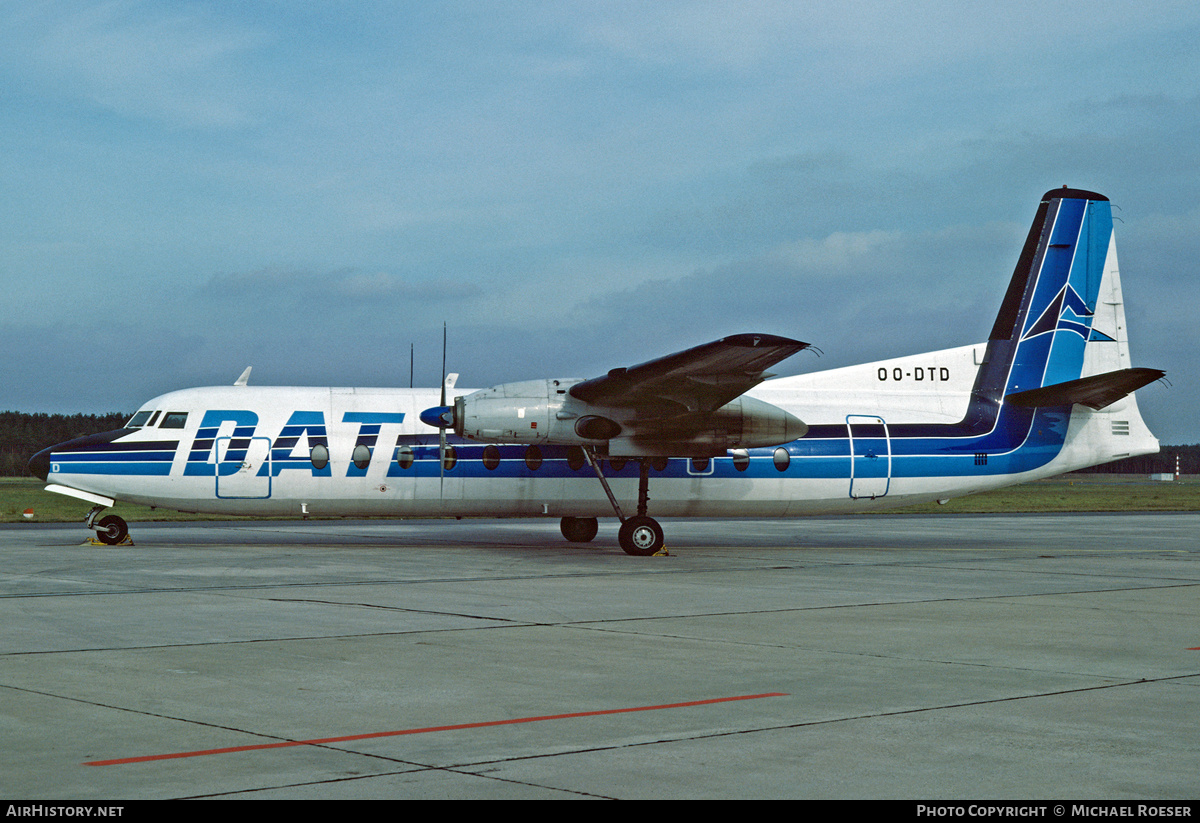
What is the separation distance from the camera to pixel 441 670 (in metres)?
8.98

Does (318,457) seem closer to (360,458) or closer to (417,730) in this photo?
(360,458)

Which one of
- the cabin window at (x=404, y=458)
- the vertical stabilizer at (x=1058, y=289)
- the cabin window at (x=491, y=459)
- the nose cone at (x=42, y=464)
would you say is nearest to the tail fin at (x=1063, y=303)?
the vertical stabilizer at (x=1058, y=289)

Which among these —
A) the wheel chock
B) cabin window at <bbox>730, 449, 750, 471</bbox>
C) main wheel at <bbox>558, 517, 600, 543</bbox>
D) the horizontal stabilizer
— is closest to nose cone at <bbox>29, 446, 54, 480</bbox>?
the wheel chock

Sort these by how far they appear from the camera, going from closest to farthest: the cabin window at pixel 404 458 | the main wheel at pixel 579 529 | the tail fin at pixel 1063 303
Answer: the cabin window at pixel 404 458
the tail fin at pixel 1063 303
the main wheel at pixel 579 529

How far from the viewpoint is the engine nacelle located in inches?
816

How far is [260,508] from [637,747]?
17.0 m

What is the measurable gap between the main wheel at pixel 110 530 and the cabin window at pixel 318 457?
4.04 metres

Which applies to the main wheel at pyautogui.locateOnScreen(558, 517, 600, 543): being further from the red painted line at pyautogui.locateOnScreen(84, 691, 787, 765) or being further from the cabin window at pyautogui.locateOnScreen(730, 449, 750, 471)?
the red painted line at pyautogui.locateOnScreen(84, 691, 787, 765)

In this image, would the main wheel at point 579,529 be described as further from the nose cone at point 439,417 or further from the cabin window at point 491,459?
the nose cone at point 439,417

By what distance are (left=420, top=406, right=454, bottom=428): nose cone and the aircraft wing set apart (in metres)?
2.39

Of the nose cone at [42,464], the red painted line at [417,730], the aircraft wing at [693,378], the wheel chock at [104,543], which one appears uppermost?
the aircraft wing at [693,378]

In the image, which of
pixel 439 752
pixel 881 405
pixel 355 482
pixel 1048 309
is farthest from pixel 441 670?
pixel 1048 309

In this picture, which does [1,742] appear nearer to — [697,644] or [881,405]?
[697,644]

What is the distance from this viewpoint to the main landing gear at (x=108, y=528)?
22250 mm
